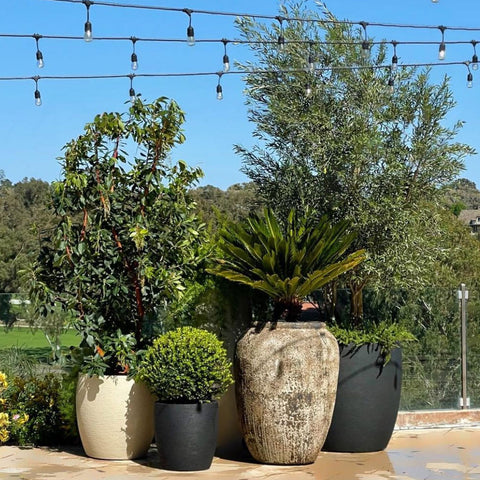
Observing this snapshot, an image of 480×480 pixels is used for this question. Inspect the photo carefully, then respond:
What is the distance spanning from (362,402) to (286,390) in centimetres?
91

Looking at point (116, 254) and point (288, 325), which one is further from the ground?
point (116, 254)

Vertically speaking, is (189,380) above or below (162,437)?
above

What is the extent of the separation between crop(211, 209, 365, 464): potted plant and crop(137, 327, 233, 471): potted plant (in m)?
0.32

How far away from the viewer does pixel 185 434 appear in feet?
22.9

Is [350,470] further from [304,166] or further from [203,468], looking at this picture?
[304,166]

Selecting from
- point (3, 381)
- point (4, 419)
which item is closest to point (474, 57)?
point (3, 381)

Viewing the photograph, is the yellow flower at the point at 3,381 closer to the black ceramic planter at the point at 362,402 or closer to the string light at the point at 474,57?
the black ceramic planter at the point at 362,402

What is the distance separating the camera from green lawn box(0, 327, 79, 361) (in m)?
8.88

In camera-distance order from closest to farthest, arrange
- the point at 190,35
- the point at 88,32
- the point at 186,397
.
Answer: the point at 88,32, the point at 190,35, the point at 186,397

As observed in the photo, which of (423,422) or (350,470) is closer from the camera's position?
(350,470)

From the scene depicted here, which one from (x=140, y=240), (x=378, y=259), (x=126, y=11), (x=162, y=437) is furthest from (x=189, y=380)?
(x=126, y=11)

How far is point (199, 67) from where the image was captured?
8.81 m

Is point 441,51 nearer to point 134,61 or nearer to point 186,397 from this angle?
→ point 134,61

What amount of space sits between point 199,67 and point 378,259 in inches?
102
